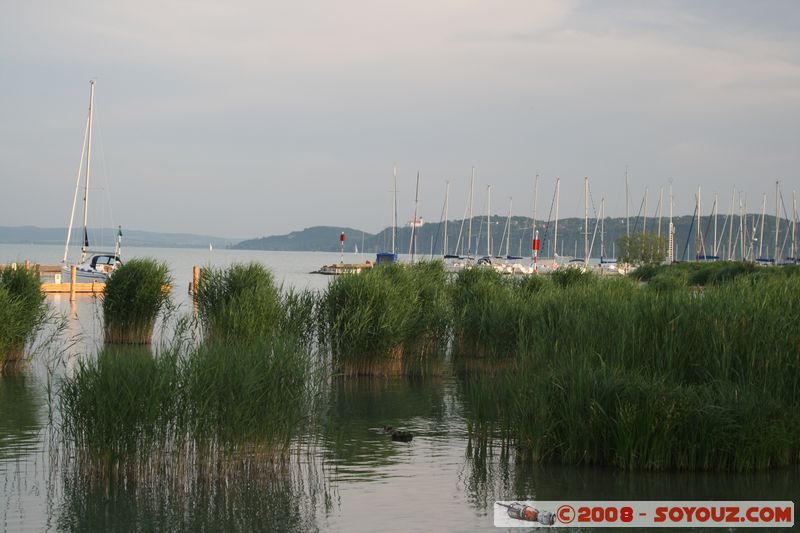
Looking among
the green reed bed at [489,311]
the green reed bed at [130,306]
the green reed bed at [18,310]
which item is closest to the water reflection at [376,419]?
the green reed bed at [489,311]

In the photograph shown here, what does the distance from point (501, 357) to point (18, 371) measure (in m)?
9.77

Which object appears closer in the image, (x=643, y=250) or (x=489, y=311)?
(x=489, y=311)

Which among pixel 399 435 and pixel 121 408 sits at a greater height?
pixel 121 408

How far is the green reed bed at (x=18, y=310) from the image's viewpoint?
61.1 ft

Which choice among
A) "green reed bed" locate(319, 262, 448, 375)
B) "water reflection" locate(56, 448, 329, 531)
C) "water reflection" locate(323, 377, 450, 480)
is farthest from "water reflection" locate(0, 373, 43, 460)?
"green reed bed" locate(319, 262, 448, 375)

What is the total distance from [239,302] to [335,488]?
9829 millimetres

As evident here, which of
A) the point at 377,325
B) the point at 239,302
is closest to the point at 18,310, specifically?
the point at 239,302

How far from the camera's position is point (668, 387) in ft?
39.4

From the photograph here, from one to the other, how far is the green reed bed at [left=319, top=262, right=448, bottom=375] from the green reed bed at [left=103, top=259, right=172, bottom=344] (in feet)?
19.0

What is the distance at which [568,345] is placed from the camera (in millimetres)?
13688

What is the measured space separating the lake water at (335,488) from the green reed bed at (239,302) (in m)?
4.66

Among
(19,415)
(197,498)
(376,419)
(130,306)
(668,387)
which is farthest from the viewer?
(130,306)

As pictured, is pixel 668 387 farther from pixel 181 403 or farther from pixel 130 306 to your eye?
pixel 130 306

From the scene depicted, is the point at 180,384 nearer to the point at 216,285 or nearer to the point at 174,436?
the point at 174,436
